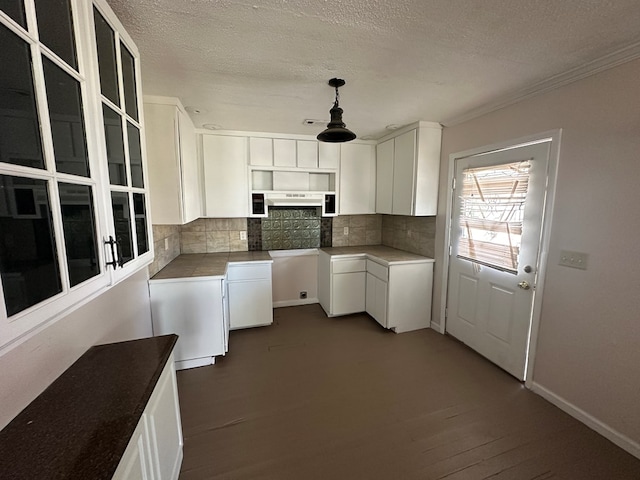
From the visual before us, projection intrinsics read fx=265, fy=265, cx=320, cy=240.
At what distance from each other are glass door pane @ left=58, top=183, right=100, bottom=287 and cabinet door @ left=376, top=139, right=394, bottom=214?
3100 millimetres

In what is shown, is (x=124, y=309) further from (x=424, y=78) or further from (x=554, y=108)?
(x=554, y=108)

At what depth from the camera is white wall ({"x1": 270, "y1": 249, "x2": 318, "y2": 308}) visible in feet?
12.8

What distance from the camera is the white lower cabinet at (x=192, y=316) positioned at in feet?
7.73

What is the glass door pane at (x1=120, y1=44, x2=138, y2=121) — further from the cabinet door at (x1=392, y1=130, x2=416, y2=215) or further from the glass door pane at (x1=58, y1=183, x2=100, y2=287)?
the cabinet door at (x1=392, y1=130, x2=416, y2=215)

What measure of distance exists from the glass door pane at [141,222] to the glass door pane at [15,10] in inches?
31.2

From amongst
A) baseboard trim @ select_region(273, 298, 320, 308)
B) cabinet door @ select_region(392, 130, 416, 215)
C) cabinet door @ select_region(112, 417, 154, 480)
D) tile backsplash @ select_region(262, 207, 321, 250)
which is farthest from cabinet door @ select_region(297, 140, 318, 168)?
cabinet door @ select_region(112, 417, 154, 480)

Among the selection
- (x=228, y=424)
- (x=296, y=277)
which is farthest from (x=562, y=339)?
(x=296, y=277)

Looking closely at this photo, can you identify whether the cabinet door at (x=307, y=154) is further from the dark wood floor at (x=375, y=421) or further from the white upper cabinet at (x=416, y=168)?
the dark wood floor at (x=375, y=421)

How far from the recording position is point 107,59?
1167 mm

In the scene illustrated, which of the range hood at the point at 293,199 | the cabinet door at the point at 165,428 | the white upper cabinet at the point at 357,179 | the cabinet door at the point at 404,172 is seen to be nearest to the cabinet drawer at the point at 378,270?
the cabinet door at the point at 404,172

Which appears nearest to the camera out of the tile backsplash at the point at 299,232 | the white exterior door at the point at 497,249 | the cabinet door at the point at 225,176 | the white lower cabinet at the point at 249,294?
the white exterior door at the point at 497,249

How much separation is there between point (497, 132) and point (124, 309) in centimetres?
332

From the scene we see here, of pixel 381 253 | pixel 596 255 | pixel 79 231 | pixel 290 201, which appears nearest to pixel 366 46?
pixel 79 231

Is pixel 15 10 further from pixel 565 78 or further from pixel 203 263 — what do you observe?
pixel 565 78
